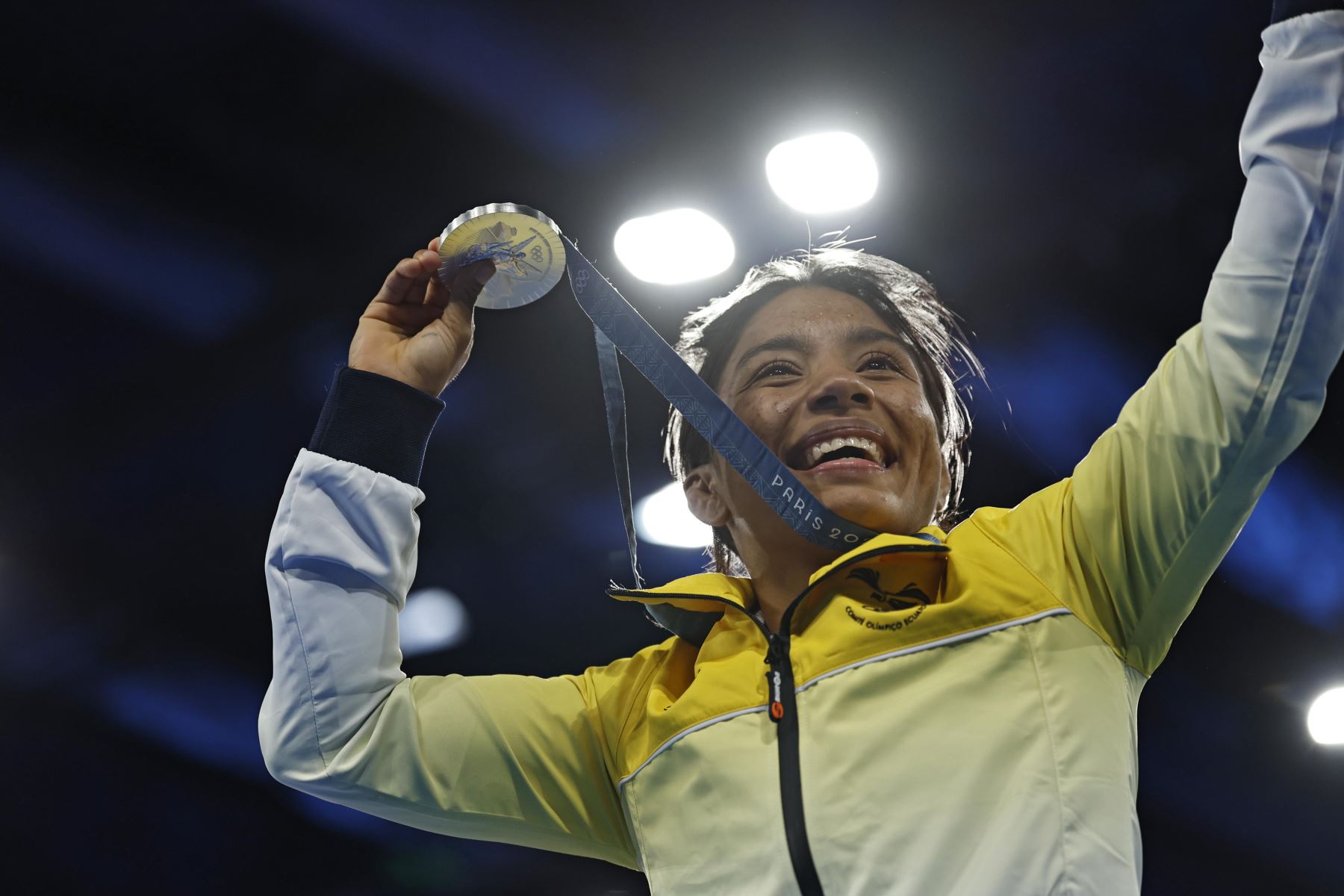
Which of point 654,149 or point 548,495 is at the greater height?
point 654,149

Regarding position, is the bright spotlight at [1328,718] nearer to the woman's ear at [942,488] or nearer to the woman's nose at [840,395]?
the woman's ear at [942,488]

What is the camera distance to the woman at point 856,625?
43.8 inches

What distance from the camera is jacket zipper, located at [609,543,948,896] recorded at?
1.22 meters

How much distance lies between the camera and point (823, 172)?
106 inches

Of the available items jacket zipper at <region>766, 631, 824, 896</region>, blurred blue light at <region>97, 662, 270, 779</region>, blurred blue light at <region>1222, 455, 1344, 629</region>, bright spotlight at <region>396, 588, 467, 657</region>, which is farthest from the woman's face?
blurred blue light at <region>97, 662, 270, 779</region>

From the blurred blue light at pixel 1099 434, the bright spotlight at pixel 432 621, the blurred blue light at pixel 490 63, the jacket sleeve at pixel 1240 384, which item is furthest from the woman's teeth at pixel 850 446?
the bright spotlight at pixel 432 621

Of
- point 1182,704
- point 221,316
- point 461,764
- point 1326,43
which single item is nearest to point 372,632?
point 461,764

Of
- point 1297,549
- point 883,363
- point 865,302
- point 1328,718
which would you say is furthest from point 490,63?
point 1328,718

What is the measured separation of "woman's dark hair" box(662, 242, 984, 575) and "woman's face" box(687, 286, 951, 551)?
0.05 m

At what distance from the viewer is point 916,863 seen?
1.16 meters

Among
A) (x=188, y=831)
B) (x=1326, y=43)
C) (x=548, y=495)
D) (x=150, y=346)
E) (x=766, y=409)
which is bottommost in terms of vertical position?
(x=188, y=831)

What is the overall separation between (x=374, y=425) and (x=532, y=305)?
1629 mm

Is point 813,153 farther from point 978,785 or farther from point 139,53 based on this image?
point 978,785

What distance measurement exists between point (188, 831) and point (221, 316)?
8.23 feet
